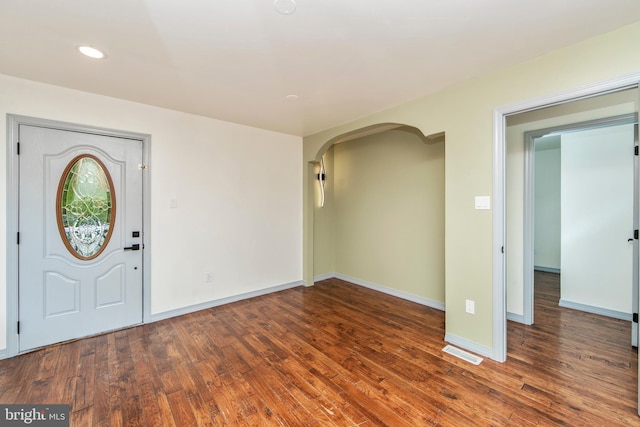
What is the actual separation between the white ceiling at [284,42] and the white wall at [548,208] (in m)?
4.54

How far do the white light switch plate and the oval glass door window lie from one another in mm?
3813

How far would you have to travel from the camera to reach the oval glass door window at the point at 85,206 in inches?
112

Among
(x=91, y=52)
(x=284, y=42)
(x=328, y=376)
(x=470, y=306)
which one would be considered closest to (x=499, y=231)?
(x=470, y=306)

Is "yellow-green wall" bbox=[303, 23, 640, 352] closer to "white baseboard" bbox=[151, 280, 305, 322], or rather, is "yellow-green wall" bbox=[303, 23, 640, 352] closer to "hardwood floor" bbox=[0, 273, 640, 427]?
"hardwood floor" bbox=[0, 273, 640, 427]

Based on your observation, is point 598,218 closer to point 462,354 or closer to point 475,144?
point 475,144

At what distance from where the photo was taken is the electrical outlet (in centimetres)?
263

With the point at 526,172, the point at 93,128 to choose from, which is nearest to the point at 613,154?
the point at 526,172

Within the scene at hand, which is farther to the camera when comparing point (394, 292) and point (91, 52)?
point (394, 292)

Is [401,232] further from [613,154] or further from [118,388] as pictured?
[118,388]

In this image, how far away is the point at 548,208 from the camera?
18.9 feet

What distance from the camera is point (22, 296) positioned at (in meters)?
2.63

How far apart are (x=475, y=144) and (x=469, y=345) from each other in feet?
6.23

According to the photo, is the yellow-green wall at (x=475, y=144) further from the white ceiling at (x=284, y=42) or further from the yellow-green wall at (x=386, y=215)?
the yellow-green wall at (x=386, y=215)

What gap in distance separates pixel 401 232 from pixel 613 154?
9.05 feet
